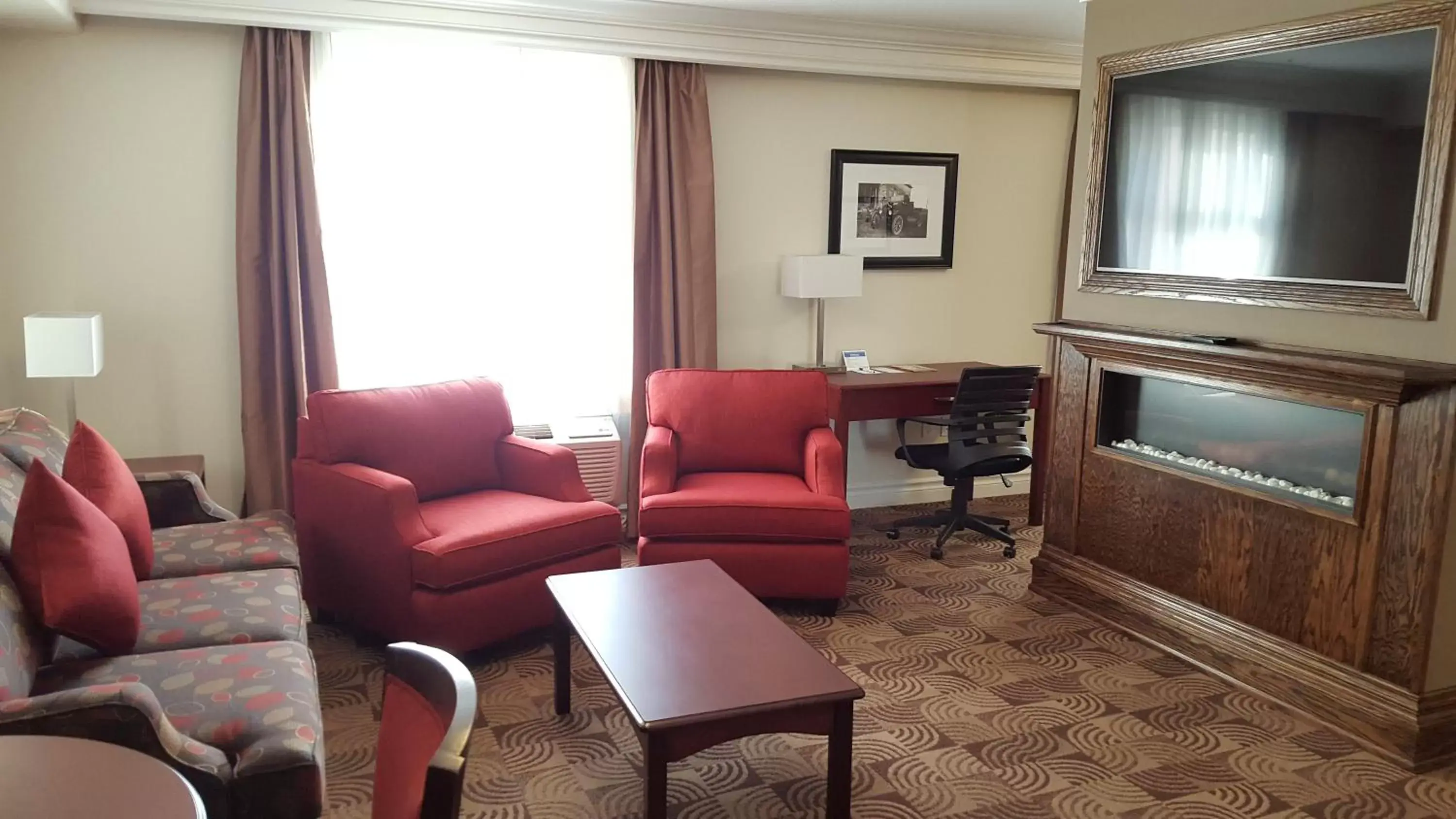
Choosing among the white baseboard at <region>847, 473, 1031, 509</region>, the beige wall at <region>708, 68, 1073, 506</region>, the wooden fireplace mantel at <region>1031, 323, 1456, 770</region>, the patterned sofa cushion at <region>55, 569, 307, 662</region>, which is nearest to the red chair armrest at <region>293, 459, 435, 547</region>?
the patterned sofa cushion at <region>55, 569, 307, 662</region>

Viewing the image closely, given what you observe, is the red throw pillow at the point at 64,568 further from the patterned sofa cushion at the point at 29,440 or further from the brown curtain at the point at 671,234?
the brown curtain at the point at 671,234

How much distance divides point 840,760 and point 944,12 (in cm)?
365

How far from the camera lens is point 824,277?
16.5 ft

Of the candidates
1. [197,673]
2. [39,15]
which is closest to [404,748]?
[197,673]

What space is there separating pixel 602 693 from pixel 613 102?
2857 mm

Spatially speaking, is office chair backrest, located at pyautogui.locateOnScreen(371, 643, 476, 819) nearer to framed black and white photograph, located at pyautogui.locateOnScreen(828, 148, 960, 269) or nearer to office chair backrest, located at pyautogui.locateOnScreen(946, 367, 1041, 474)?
office chair backrest, located at pyautogui.locateOnScreen(946, 367, 1041, 474)

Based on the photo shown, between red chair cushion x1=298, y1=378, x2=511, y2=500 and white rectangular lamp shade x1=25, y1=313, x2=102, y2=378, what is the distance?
800 mm

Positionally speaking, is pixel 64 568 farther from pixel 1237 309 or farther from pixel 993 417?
pixel 993 417

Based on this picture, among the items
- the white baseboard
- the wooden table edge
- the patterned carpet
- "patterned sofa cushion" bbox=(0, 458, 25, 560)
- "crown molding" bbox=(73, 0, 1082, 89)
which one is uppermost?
"crown molding" bbox=(73, 0, 1082, 89)

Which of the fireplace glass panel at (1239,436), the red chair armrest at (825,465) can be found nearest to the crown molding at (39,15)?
the red chair armrest at (825,465)

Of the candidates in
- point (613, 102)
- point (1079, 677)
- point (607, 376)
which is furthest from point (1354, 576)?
point (613, 102)

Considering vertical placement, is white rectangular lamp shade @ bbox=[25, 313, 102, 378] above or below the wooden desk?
above

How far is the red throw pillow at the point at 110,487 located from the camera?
2.74 m

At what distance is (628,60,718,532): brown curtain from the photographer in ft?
15.8
